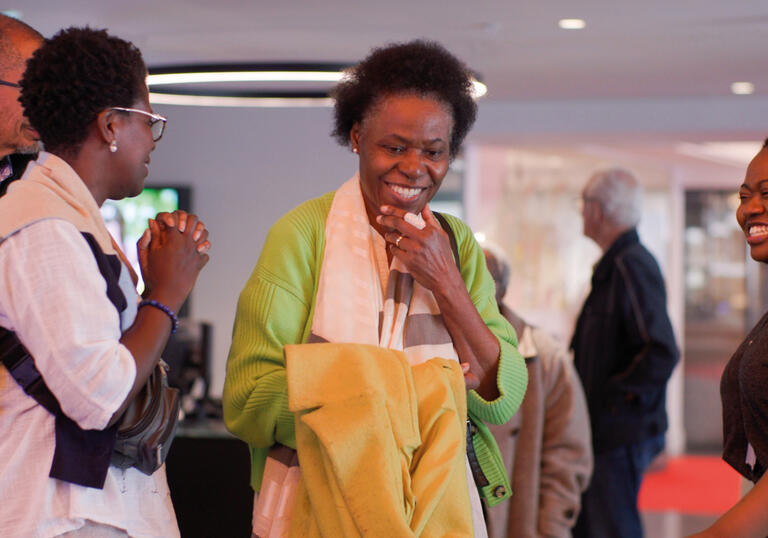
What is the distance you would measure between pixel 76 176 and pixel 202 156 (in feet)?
18.5

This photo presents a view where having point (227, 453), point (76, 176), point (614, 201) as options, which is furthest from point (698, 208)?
point (76, 176)

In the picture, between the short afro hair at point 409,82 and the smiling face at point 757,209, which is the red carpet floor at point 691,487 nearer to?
the smiling face at point 757,209

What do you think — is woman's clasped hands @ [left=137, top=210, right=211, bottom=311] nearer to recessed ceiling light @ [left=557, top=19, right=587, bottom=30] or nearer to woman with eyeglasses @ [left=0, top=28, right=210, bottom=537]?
woman with eyeglasses @ [left=0, top=28, right=210, bottom=537]

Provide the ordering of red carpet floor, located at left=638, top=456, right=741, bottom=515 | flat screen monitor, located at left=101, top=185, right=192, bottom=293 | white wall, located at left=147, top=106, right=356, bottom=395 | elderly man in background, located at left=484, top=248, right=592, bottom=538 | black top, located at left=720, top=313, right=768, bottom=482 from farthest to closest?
red carpet floor, located at left=638, top=456, right=741, bottom=515 < white wall, located at left=147, top=106, right=356, bottom=395 < flat screen monitor, located at left=101, top=185, right=192, bottom=293 < elderly man in background, located at left=484, top=248, right=592, bottom=538 < black top, located at left=720, top=313, right=768, bottom=482

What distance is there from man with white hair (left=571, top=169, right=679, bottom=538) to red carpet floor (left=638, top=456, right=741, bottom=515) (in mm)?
3249

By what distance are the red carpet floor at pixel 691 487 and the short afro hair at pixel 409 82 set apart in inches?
227

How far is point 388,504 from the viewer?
1612mm

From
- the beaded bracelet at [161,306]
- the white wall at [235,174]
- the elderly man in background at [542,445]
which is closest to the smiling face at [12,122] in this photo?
the beaded bracelet at [161,306]

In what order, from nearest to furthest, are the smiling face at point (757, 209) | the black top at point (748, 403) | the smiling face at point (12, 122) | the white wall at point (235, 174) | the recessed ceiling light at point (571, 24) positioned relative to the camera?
the black top at point (748, 403), the smiling face at point (757, 209), the smiling face at point (12, 122), the recessed ceiling light at point (571, 24), the white wall at point (235, 174)

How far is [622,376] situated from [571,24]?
6.80ft

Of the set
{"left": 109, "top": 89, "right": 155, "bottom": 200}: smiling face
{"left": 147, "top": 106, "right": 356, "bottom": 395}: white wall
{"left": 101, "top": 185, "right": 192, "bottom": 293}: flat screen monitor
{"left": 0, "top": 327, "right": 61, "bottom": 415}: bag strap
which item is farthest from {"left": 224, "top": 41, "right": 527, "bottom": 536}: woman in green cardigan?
{"left": 147, "top": 106, "right": 356, "bottom": 395}: white wall

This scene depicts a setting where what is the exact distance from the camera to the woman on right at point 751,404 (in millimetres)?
1699

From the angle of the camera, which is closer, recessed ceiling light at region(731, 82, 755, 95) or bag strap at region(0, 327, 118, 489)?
bag strap at region(0, 327, 118, 489)

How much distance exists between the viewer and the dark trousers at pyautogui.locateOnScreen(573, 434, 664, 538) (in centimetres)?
402
